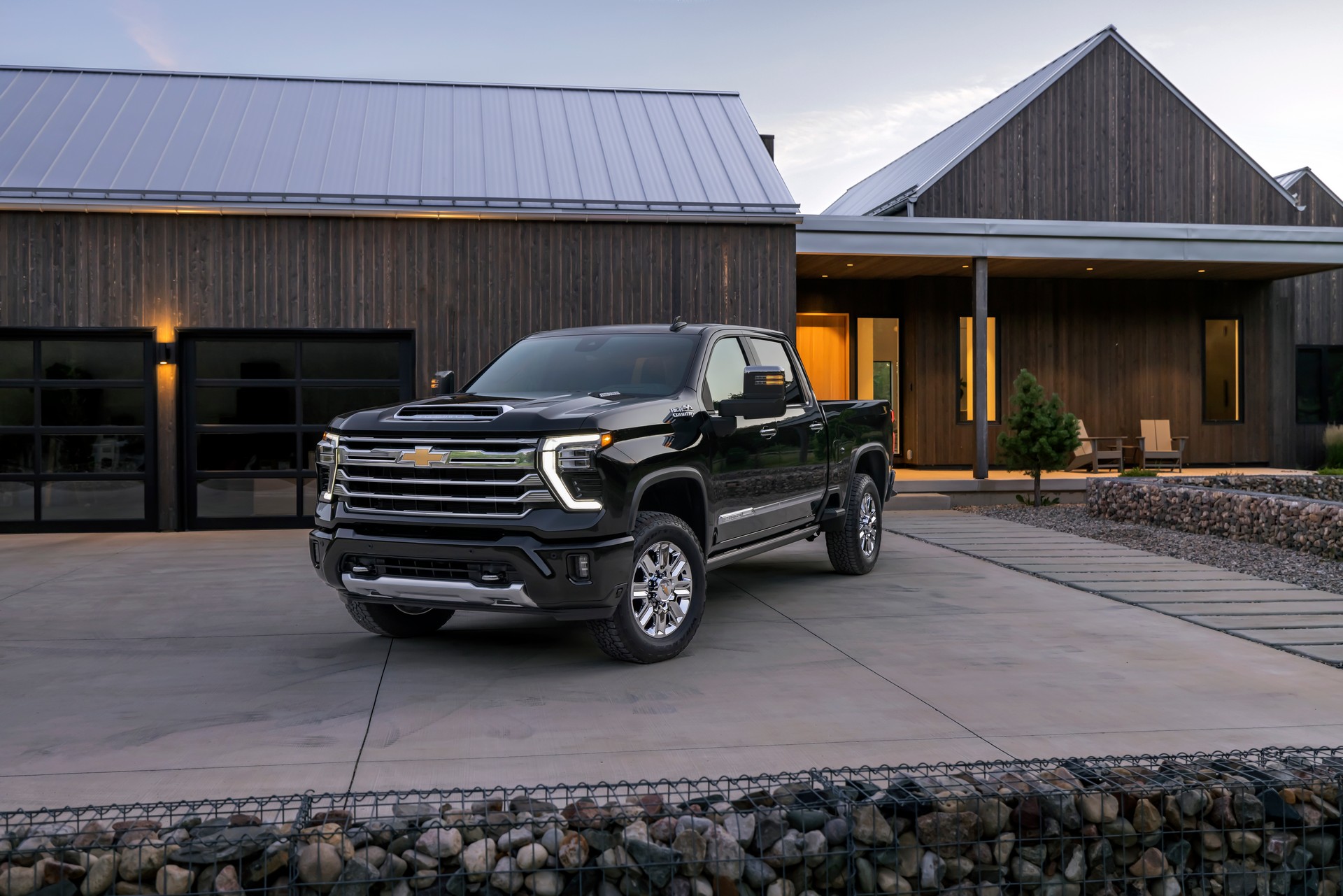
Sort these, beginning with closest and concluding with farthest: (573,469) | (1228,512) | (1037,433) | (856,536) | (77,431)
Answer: (573,469), (856,536), (1228,512), (77,431), (1037,433)

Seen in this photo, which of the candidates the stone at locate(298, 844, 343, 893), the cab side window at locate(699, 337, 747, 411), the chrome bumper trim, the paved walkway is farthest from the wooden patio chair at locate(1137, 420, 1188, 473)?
the stone at locate(298, 844, 343, 893)

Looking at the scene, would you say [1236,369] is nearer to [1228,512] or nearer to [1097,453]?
[1097,453]

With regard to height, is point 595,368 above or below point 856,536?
above

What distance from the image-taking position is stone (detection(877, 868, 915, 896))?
326 centimetres

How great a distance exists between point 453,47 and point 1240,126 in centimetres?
1577

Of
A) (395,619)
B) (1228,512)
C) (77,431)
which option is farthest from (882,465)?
(77,431)

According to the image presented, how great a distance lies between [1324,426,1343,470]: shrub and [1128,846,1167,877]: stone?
55.4 ft

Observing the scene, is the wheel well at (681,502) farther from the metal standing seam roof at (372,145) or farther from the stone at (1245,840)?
the metal standing seam roof at (372,145)

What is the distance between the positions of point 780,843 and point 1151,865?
1.18m

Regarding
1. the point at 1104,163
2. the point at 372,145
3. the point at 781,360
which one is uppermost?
the point at 1104,163

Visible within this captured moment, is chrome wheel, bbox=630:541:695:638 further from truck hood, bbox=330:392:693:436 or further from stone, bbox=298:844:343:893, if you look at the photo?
stone, bbox=298:844:343:893

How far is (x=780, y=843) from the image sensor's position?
3227 mm

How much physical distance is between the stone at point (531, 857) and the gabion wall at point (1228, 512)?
30.4 ft

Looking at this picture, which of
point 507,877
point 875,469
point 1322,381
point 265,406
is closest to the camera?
point 507,877
